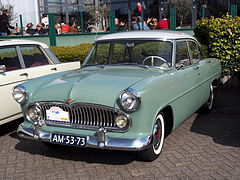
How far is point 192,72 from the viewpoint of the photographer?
502 cm

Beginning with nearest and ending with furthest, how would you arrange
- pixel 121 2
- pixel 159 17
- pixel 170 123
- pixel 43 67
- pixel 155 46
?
pixel 170 123 → pixel 155 46 → pixel 43 67 → pixel 159 17 → pixel 121 2

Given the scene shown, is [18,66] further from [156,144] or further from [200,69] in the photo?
[200,69]

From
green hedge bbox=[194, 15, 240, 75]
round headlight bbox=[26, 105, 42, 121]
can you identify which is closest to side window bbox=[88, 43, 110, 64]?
round headlight bbox=[26, 105, 42, 121]

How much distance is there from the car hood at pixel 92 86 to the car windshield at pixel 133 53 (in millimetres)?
270

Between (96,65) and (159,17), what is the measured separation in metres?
10.0

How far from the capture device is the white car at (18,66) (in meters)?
5.11

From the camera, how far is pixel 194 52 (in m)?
5.69

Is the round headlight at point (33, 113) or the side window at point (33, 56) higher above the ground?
the side window at point (33, 56)

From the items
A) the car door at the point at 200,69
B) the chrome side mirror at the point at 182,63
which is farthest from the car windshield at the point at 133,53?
the car door at the point at 200,69

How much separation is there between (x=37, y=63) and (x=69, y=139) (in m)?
2.65

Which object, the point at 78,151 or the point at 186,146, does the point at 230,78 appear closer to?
the point at 186,146

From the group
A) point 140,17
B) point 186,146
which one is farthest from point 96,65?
point 140,17

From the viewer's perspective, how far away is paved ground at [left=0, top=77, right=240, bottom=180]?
3.80 meters

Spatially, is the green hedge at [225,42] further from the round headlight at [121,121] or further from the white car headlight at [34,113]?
the white car headlight at [34,113]
